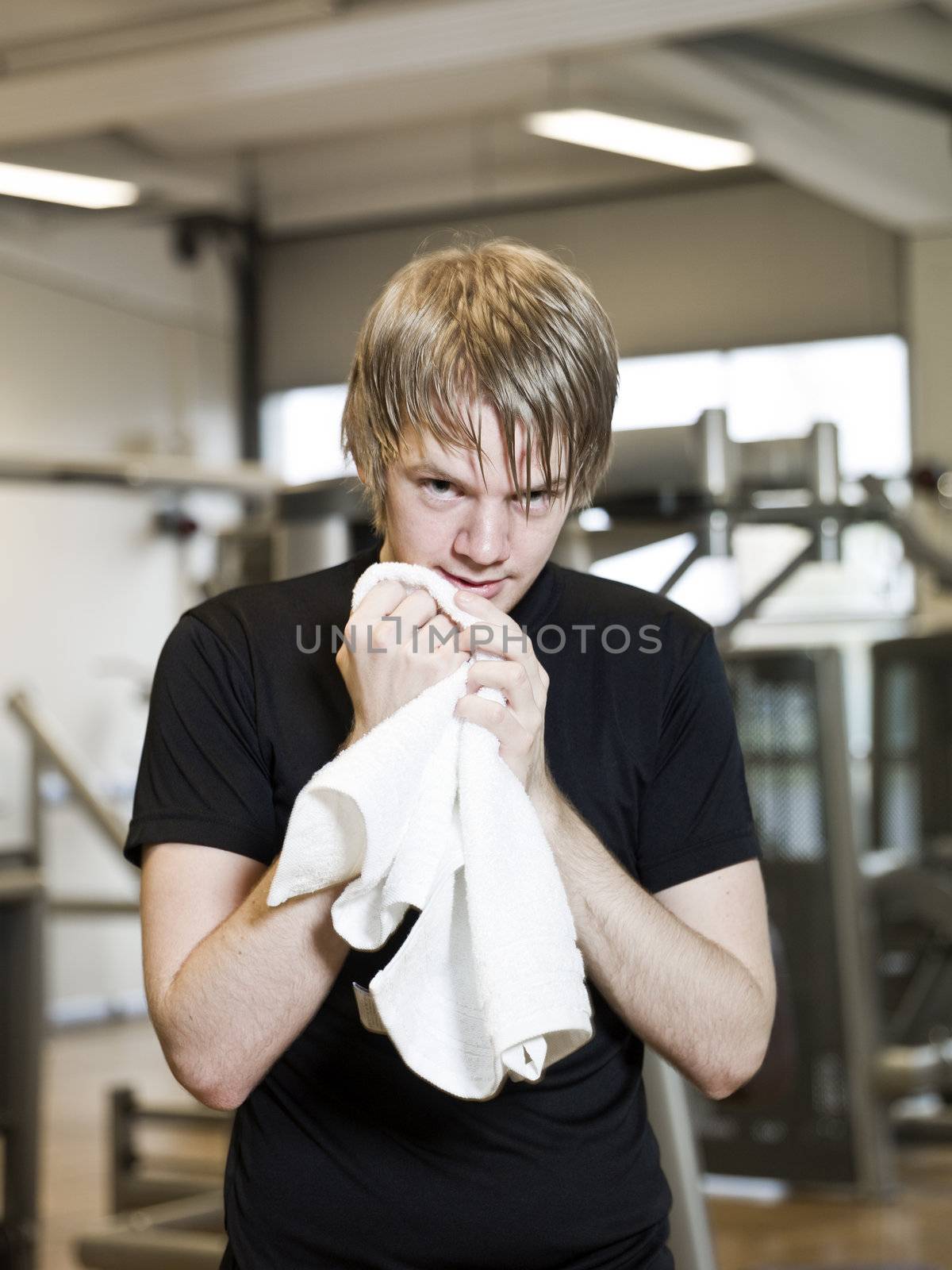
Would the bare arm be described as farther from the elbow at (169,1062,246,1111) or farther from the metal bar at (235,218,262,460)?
the metal bar at (235,218,262,460)

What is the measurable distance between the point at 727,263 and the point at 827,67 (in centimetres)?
105

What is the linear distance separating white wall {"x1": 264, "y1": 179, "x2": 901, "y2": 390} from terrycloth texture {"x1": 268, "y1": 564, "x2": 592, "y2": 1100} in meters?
4.32

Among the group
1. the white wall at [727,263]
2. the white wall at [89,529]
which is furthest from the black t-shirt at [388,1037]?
the white wall at [89,529]

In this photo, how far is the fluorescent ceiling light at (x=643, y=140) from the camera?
4691mm

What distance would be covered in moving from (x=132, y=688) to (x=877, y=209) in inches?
134

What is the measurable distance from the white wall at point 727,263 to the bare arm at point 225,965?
4250 millimetres

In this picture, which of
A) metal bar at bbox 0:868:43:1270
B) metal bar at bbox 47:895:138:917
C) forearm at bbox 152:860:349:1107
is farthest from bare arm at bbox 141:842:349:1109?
metal bar at bbox 47:895:138:917

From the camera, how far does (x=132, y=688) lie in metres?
5.98

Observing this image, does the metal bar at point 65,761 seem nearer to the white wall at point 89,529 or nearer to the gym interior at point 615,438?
the gym interior at point 615,438

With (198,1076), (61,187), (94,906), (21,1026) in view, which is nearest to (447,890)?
(198,1076)

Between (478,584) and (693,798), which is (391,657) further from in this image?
(693,798)

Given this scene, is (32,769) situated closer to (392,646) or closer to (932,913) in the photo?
(932,913)

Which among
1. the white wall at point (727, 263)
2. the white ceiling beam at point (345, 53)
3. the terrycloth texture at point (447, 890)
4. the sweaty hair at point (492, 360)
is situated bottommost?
the terrycloth texture at point (447, 890)

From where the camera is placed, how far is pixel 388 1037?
3.27 ft
